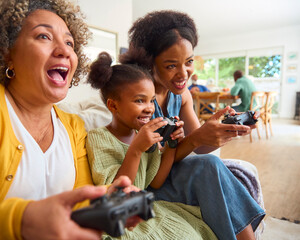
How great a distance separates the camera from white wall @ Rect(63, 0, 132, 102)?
3206mm

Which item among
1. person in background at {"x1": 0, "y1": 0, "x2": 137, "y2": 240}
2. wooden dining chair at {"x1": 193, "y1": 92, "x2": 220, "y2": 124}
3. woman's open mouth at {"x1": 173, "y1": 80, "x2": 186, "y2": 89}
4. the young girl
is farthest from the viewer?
wooden dining chair at {"x1": 193, "y1": 92, "x2": 220, "y2": 124}

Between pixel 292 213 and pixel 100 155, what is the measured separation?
1.74 m

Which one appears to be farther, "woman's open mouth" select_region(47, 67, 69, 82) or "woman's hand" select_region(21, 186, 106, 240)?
"woman's open mouth" select_region(47, 67, 69, 82)

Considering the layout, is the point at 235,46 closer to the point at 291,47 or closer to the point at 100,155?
the point at 291,47

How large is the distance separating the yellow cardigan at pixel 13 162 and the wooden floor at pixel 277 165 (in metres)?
1.62

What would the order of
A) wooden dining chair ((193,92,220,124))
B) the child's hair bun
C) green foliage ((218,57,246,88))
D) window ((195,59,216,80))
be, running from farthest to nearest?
window ((195,59,216,80)) < green foliage ((218,57,246,88)) < wooden dining chair ((193,92,220,124)) < the child's hair bun

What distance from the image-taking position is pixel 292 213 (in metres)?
1.87

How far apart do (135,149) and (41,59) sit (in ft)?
1.39

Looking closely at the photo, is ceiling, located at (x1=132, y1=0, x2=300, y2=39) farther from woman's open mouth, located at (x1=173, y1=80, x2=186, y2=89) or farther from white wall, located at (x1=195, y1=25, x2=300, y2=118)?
woman's open mouth, located at (x1=173, y1=80, x2=186, y2=89)

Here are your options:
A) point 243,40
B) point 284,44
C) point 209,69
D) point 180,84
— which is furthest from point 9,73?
point 209,69

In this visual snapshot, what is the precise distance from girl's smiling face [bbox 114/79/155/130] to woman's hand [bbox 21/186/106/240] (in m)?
0.59

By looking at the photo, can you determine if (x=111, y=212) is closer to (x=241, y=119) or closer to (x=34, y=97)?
(x=34, y=97)

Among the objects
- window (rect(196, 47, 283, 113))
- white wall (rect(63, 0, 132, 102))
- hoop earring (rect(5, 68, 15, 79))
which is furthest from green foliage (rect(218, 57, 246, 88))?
hoop earring (rect(5, 68, 15, 79))

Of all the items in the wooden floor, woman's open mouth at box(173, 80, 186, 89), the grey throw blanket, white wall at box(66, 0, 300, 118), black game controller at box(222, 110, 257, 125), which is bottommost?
the wooden floor
